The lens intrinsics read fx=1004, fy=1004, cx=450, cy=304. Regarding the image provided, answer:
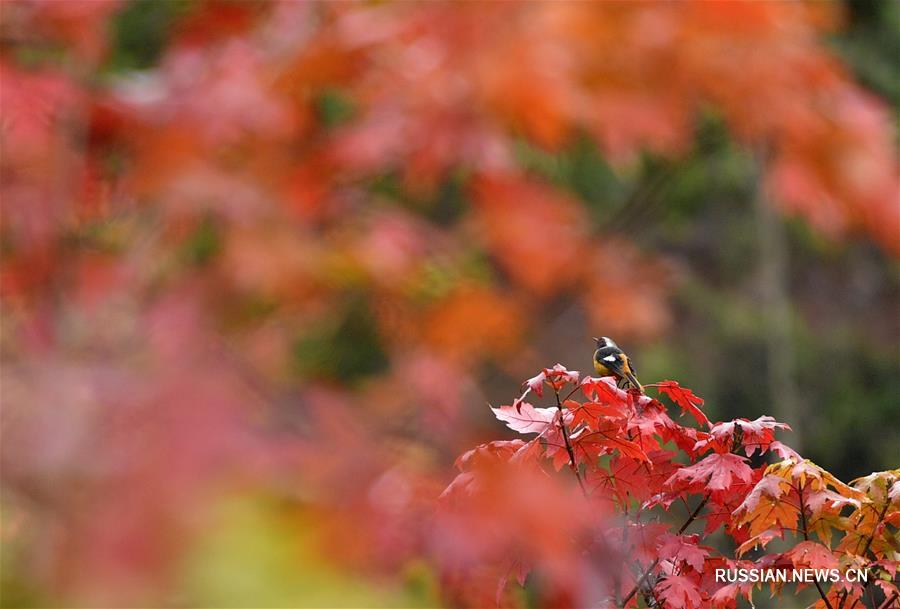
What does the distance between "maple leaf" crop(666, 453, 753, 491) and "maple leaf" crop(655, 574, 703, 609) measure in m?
0.16

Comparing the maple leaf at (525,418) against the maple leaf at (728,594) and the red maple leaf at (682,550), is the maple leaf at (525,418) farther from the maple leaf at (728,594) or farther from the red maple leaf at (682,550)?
the maple leaf at (728,594)

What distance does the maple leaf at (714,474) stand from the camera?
1.71 meters

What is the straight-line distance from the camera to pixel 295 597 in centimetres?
52

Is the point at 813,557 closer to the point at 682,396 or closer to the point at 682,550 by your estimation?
the point at 682,550

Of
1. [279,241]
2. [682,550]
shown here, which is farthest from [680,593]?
[279,241]

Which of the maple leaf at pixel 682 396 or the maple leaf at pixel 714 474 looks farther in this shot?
the maple leaf at pixel 682 396

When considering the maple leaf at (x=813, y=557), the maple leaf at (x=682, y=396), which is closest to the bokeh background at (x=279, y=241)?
the maple leaf at (x=682, y=396)

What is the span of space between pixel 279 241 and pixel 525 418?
23.3 inches

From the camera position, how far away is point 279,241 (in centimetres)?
196

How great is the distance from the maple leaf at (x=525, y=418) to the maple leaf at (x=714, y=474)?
24 centimetres

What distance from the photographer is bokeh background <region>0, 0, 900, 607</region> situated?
618 mm

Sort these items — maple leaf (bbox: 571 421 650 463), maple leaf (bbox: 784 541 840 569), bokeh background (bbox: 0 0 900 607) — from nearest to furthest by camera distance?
bokeh background (bbox: 0 0 900 607) → maple leaf (bbox: 784 541 840 569) → maple leaf (bbox: 571 421 650 463)

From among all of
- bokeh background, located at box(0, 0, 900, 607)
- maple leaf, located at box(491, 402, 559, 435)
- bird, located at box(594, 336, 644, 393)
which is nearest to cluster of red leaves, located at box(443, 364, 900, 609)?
maple leaf, located at box(491, 402, 559, 435)

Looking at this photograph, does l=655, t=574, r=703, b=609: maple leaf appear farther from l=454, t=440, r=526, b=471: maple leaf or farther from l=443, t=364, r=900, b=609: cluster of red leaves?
l=454, t=440, r=526, b=471: maple leaf
